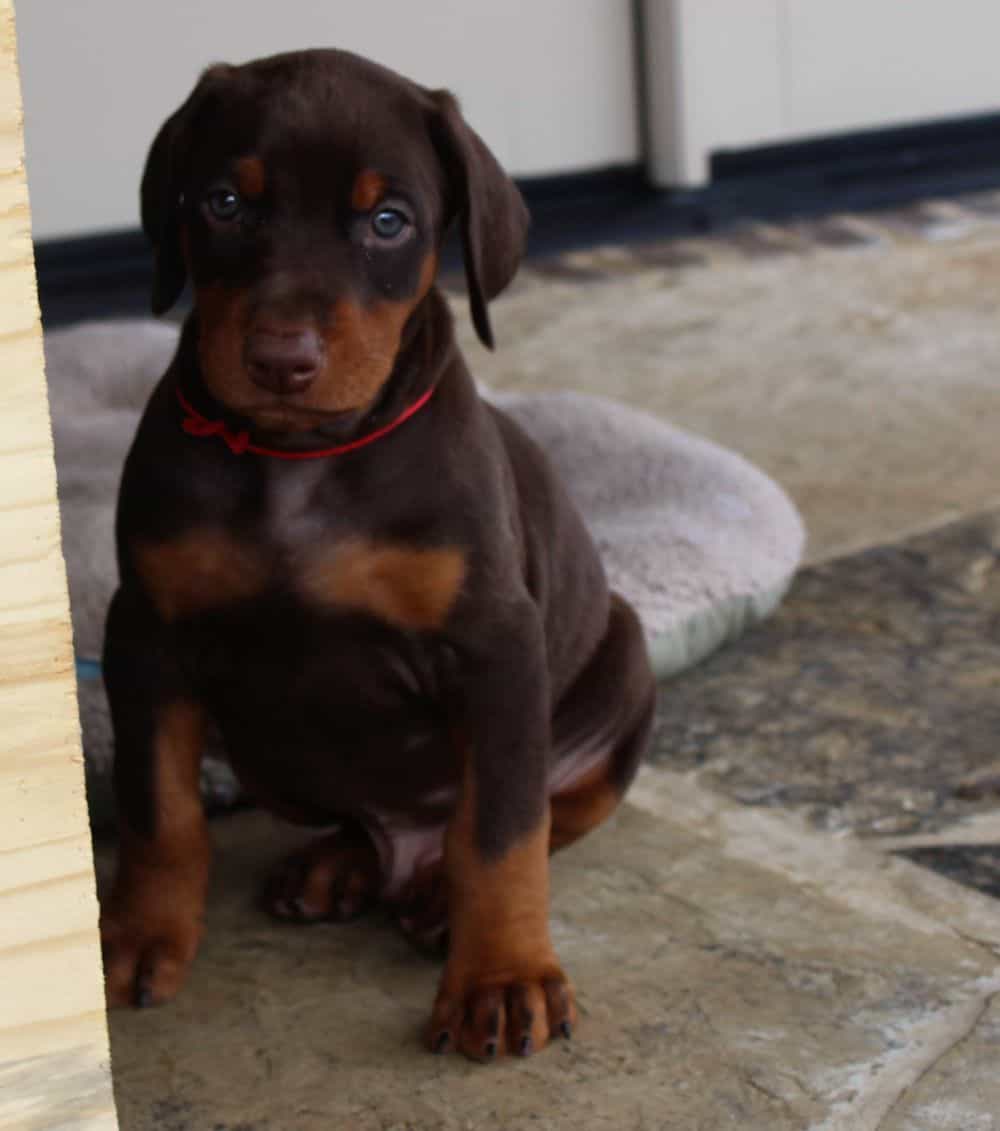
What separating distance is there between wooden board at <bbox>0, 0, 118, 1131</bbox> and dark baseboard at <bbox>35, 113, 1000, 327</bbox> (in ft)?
16.7

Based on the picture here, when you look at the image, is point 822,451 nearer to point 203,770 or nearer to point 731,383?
point 731,383

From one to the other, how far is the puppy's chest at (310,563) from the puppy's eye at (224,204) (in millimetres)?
298

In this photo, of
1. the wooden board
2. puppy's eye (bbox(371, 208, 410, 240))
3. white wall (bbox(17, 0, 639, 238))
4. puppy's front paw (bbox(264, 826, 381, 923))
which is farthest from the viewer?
white wall (bbox(17, 0, 639, 238))

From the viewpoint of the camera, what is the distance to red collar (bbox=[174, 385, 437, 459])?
217cm

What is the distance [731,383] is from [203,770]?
9.11ft

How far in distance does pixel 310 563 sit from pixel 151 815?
374mm

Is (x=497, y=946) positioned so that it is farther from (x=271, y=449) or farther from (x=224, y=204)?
(x=224, y=204)

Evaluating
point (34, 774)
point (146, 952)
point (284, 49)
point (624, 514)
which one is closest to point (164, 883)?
point (146, 952)

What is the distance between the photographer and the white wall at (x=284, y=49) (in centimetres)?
604

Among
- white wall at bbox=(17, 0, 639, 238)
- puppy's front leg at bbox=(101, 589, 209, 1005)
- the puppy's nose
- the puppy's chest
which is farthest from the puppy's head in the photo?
white wall at bbox=(17, 0, 639, 238)

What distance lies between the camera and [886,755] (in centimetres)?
291

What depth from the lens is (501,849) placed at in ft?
7.08

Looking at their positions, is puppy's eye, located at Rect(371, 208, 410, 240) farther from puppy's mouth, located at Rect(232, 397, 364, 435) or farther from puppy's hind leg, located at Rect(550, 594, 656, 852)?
puppy's hind leg, located at Rect(550, 594, 656, 852)

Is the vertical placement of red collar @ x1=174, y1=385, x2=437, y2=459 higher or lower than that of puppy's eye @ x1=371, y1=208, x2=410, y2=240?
lower
